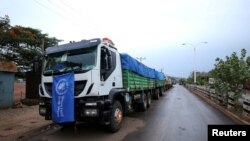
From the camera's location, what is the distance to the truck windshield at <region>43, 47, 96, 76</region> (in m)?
7.83

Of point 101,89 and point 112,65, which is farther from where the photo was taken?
point 112,65

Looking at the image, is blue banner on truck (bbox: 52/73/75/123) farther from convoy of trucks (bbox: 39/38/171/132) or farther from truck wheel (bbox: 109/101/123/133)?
truck wheel (bbox: 109/101/123/133)

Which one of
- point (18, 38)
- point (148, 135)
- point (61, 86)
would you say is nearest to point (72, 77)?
point (61, 86)

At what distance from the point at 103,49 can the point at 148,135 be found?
9.98 ft

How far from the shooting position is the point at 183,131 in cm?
860

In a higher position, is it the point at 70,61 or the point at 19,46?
the point at 19,46

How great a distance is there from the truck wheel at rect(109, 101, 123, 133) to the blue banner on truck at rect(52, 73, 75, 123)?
1.34 metres

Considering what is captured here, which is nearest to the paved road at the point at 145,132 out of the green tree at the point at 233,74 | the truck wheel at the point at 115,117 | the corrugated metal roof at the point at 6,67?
the truck wheel at the point at 115,117

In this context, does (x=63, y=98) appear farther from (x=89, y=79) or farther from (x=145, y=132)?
(x=145, y=132)

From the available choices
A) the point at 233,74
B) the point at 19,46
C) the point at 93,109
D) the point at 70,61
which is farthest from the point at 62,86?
the point at 19,46

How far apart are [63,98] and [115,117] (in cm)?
187

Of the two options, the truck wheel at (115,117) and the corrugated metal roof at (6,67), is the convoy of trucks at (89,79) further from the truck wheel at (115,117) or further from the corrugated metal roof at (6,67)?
the corrugated metal roof at (6,67)

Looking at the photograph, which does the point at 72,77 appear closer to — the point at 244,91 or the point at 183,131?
the point at 183,131

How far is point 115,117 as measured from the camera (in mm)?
8609
